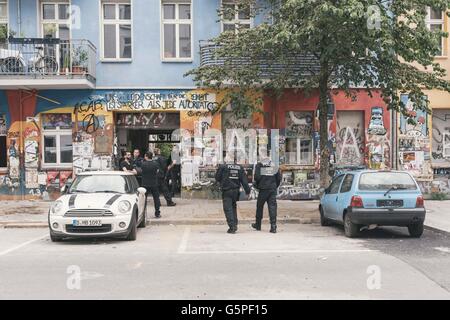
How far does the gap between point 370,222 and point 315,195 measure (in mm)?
8018

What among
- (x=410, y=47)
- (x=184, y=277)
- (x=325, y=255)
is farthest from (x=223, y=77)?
(x=184, y=277)

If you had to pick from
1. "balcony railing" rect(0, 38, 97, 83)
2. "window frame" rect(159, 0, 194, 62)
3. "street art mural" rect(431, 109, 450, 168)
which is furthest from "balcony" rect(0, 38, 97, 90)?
"street art mural" rect(431, 109, 450, 168)

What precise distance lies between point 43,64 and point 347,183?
10722 millimetres

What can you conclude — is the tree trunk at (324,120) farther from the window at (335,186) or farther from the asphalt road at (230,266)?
the asphalt road at (230,266)

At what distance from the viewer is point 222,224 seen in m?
14.0

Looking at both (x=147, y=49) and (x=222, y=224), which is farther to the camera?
(x=147, y=49)

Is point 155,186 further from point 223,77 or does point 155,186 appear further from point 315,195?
point 315,195

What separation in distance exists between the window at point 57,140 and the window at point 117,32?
8.81ft

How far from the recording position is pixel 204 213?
50.6ft

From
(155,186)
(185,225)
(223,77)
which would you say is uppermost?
(223,77)

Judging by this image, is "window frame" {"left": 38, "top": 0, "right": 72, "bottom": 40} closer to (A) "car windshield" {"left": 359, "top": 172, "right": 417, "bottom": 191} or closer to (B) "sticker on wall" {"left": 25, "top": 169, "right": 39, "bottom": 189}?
(B) "sticker on wall" {"left": 25, "top": 169, "right": 39, "bottom": 189}

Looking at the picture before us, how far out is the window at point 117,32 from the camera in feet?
62.7

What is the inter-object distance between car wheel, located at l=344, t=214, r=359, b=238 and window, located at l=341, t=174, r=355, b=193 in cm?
59
